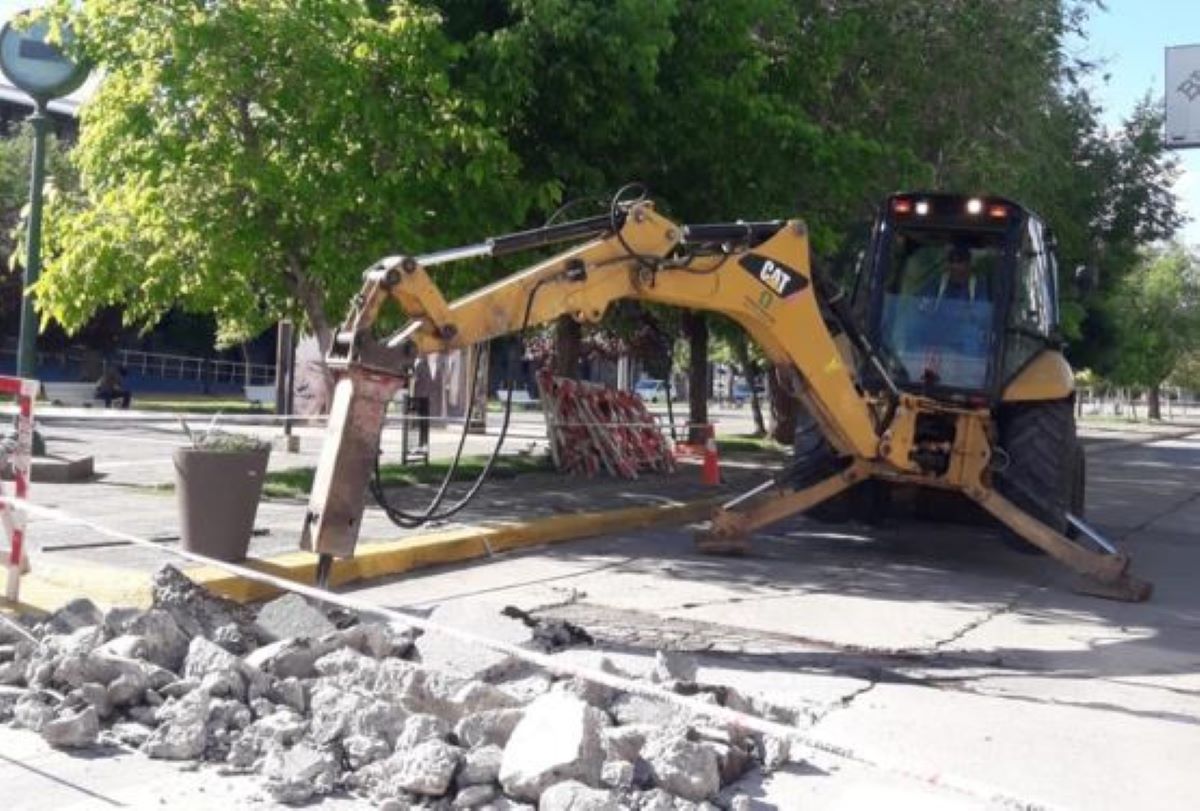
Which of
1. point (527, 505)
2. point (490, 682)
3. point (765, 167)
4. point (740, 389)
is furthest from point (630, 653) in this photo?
point (740, 389)

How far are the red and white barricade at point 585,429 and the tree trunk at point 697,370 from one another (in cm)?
319

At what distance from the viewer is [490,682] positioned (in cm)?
Result: 664

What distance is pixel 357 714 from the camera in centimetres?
559

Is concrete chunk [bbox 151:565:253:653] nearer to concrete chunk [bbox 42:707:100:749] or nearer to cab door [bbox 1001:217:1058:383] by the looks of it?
concrete chunk [bbox 42:707:100:749]

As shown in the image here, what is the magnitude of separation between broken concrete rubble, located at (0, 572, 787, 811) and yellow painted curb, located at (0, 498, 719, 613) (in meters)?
1.06

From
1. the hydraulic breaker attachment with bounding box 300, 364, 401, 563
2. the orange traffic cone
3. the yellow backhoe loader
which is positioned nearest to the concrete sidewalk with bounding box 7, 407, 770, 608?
the orange traffic cone

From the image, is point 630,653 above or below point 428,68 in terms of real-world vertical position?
below

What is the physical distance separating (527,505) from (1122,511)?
9.58m

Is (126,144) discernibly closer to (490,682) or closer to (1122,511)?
(490,682)

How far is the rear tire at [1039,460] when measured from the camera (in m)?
11.2

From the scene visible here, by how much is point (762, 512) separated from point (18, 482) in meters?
6.15

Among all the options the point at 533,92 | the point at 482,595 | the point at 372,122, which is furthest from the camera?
the point at 533,92

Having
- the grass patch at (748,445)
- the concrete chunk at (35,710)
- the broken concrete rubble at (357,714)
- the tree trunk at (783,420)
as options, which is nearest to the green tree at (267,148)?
the broken concrete rubble at (357,714)

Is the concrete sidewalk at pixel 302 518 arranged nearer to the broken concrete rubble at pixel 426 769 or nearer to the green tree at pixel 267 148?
the green tree at pixel 267 148
